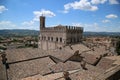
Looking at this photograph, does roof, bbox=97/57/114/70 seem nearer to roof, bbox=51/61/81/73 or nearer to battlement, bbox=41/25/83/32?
roof, bbox=51/61/81/73

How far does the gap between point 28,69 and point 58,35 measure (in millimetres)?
19395

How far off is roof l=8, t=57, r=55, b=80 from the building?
15.1 meters

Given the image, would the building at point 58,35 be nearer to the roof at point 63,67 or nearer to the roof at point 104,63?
the roof at point 104,63

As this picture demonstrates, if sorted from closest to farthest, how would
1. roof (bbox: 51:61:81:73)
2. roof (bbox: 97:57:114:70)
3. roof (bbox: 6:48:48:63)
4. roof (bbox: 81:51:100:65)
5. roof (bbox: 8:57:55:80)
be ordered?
roof (bbox: 8:57:55:80) → roof (bbox: 51:61:81:73) → roof (bbox: 6:48:48:63) → roof (bbox: 97:57:114:70) → roof (bbox: 81:51:100:65)

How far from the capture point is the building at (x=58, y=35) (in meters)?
34.3

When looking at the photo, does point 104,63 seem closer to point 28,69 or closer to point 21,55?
point 28,69

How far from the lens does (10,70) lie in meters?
15.9

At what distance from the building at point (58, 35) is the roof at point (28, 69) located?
49.7 ft

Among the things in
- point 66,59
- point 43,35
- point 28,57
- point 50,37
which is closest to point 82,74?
point 66,59

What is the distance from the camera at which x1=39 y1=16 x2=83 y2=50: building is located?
1352 inches

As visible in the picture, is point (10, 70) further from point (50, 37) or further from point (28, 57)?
point (50, 37)

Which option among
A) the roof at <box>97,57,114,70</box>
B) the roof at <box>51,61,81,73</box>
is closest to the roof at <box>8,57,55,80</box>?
the roof at <box>51,61,81,73</box>

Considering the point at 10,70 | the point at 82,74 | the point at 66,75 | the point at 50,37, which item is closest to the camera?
the point at 66,75

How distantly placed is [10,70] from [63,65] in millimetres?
6497
